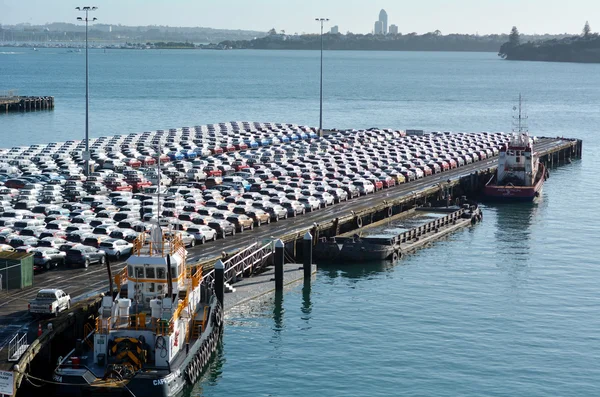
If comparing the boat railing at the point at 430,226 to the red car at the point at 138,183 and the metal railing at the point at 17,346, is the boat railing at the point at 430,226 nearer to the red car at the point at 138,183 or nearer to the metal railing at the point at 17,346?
the red car at the point at 138,183

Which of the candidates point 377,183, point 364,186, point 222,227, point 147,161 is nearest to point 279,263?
point 222,227

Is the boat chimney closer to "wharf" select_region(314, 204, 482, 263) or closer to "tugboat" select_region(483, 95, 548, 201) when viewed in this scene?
"wharf" select_region(314, 204, 482, 263)

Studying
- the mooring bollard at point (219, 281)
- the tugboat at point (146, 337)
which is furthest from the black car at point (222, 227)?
the tugboat at point (146, 337)

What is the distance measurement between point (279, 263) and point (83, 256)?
39.0ft

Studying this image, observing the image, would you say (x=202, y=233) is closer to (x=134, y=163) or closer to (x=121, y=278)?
(x=121, y=278)

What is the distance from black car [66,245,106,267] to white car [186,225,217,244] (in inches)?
339

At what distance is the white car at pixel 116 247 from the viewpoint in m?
67.5

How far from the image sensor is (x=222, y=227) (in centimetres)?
7631

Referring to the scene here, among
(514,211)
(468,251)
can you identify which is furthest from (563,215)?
(468,251)

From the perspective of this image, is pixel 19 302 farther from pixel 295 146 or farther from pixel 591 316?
pixel 295 146

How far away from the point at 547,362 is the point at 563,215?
164 feet

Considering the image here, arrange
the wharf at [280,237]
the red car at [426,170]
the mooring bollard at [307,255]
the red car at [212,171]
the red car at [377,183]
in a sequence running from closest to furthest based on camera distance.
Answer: the wharf at [280,237] → the mooring bollard at [307,255] → the red car at [377,183] → the red car at [212,171] → the red car at [426,170]

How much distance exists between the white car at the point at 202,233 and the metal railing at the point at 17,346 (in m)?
26.0

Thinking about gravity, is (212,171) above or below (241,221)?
above
